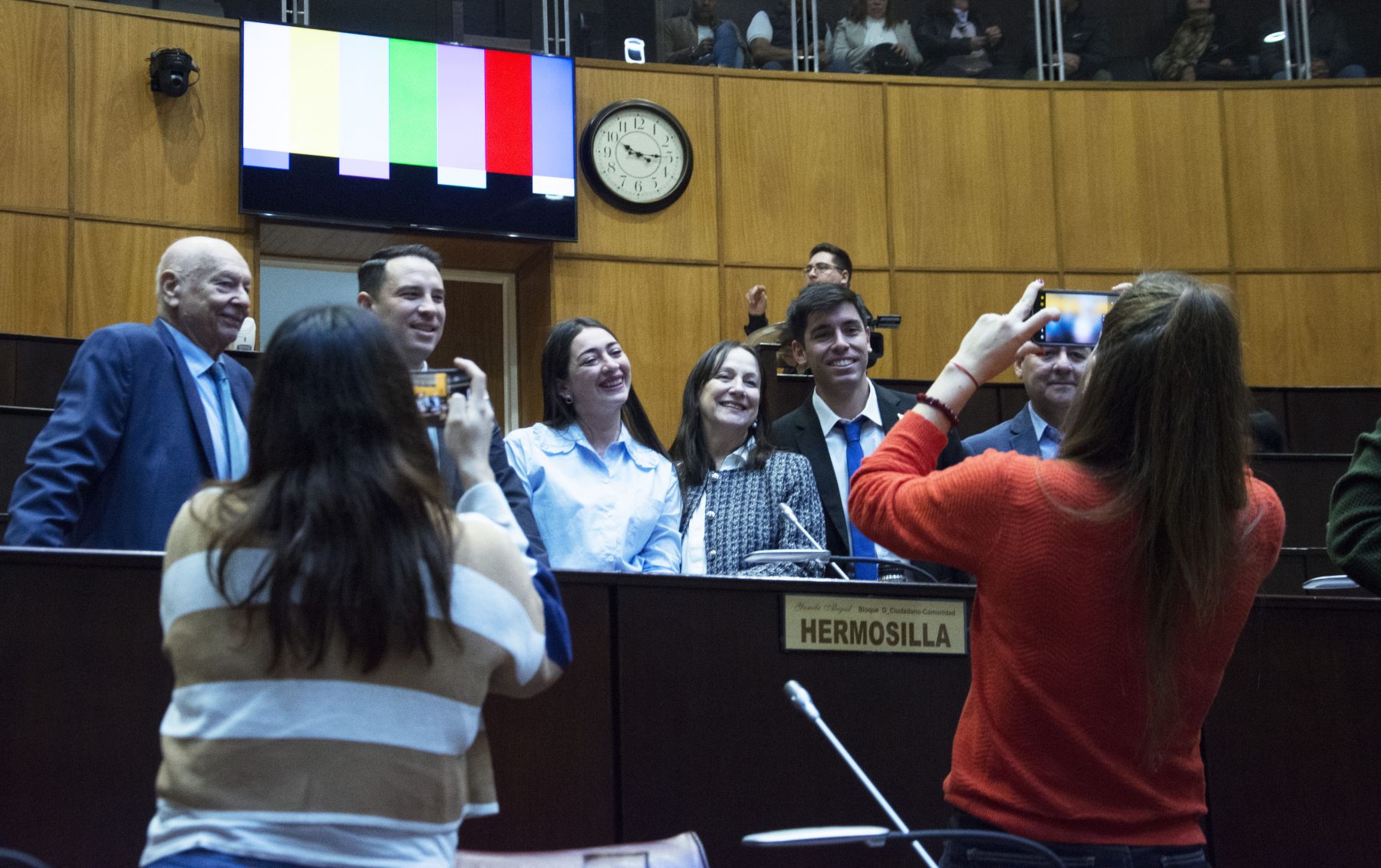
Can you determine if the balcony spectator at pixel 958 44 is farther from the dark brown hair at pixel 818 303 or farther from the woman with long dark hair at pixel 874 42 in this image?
the dark brown hair at pixel 818 303

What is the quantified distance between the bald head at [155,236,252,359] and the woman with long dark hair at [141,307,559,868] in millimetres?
1549

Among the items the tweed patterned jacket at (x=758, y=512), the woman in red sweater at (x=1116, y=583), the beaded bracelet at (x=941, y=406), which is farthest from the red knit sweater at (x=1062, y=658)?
the tweed patterned jacket at (x=758, y=512)

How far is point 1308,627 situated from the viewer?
259 centimetres

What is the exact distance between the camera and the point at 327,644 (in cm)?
124

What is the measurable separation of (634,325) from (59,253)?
2.63 metres

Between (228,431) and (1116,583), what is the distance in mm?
1804

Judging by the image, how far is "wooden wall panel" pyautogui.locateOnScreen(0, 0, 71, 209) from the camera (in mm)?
6352

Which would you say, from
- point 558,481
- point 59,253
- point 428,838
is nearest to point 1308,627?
point 558,481

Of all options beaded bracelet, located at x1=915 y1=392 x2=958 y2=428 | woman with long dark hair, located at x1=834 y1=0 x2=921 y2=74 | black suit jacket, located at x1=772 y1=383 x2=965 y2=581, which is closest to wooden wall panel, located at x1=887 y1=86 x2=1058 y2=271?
woman with long dark hair, located at x1=834 y1=0 x2=921 y2=74

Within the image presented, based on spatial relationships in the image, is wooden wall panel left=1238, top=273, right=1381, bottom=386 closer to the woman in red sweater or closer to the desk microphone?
the desk microphone

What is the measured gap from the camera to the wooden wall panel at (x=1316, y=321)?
774 cm

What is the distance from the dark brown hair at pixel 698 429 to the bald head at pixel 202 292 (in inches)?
38.7

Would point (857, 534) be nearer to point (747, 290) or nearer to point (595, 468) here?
point (595, 468)

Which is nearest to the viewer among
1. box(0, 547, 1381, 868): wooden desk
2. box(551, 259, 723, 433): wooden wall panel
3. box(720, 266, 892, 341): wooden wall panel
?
box(0, 547, 1381, 868): wooden desk
